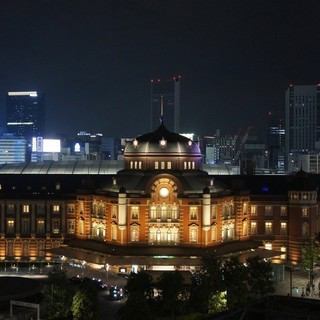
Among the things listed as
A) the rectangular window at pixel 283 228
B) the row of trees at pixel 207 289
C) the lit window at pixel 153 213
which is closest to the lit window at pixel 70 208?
the lit window at pixel 153 213

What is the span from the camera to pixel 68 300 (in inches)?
1640

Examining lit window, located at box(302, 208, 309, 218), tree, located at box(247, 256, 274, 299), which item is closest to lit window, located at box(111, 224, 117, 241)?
tree, located at box(247, 256, 274, 299)

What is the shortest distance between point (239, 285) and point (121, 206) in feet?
56.0

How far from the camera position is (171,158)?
62.9 meters

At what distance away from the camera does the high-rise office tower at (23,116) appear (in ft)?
634

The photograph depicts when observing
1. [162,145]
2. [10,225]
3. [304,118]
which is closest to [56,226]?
[10,225]

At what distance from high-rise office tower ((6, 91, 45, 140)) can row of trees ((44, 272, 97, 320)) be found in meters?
152

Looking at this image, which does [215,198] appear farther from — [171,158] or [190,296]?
[190,296]

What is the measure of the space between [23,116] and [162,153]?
136199mm

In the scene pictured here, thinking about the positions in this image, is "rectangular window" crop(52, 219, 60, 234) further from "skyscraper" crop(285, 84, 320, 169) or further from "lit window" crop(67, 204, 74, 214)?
"skyscraper" crop(285, 84, 320, 169)

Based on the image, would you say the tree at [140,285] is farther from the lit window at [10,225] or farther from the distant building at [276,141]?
the distant building at [276,141]

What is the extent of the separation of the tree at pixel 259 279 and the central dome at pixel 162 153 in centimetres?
1780

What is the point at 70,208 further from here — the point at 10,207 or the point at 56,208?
the point at 10,207

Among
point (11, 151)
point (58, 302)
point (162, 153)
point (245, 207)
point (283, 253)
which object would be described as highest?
point (162, 153)
